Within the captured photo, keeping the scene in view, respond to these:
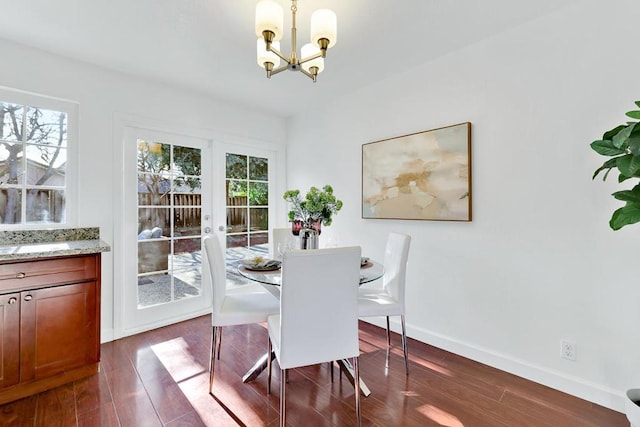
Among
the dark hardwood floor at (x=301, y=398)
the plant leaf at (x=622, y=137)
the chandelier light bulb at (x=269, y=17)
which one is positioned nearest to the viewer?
the plant leaf at (x=622, y=137)

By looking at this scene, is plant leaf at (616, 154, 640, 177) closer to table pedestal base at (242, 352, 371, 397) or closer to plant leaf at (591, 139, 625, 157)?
plant leaf at (591, 139, 625, 157)

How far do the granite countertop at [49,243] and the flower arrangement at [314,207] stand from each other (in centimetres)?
134

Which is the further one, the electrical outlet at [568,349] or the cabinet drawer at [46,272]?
the electrical outlet at [568,349]

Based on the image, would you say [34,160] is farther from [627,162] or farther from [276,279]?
[627,162]

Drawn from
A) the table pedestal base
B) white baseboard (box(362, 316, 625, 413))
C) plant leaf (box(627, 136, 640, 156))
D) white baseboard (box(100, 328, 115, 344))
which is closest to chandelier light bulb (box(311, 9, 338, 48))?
plant leaf (box(627, 136, 640, 156))

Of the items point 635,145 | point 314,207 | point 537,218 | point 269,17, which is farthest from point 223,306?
point 635,145

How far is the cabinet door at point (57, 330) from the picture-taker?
1935mm

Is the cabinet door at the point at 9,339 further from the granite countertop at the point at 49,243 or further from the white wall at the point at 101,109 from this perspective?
the white wall at the point at 101,109

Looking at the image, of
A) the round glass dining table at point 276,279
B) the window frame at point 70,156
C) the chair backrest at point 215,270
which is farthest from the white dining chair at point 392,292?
the window frame at point 70,156

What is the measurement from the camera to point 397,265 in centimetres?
237

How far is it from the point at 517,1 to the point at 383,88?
127 centimetres

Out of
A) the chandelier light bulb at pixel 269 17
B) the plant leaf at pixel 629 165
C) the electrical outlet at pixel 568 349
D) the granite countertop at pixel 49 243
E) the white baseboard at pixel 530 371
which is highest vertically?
the chandelier light bulb at pixel 269 17

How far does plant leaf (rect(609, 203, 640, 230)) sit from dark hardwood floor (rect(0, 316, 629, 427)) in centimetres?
116

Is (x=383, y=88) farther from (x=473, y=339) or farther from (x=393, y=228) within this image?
(x=473, y=339)
